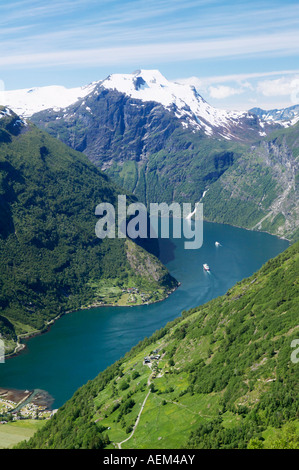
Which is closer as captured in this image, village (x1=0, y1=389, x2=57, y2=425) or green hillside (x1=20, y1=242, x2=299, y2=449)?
green hillside (x1=20, y1=242, x2=299, y2=449)

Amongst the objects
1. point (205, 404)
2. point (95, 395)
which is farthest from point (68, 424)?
point (205, 404)

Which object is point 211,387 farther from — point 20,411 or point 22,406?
point 22,406
